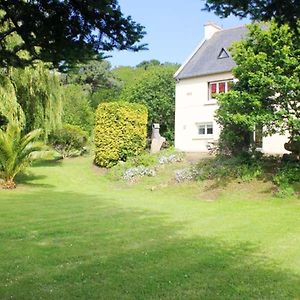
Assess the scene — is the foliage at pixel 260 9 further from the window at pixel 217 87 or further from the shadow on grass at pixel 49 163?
the window at pixel 217 87

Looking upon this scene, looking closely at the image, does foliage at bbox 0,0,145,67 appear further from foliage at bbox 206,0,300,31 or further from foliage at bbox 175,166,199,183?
foliage at bbox 175,166,199,183

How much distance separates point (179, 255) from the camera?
7.62 metres

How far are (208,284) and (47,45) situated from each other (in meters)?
3.76

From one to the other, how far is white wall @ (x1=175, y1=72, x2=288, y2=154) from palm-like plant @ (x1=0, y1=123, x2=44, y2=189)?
41.8ft

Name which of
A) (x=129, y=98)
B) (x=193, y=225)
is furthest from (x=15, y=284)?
(x=129, y=98)

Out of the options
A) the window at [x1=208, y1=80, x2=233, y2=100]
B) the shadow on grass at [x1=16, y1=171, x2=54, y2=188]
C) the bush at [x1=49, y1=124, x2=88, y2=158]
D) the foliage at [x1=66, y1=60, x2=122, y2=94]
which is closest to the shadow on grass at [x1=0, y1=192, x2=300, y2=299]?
the shadow on grass at [x1=16, y1=171, x2=54, y2=188]

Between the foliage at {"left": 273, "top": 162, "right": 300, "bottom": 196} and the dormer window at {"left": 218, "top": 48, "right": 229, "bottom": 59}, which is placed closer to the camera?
the foliage at {"left": 273, "top": 162, "right": 300, "bottom": 196}

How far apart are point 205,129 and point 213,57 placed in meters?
5.25

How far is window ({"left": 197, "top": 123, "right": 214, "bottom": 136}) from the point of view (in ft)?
97.3

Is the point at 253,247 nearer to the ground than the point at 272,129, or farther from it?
nearer to the ground

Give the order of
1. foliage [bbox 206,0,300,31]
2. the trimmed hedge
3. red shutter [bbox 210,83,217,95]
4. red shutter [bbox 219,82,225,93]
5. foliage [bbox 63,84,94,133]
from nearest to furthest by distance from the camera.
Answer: foliage [bbox 206,0,300,31]
the trimmed hedge
red shutter [bbox 219,82,225,93]
red shutter [bbox 210,83,217,95]
foliage [bbox 63,84,94,133]

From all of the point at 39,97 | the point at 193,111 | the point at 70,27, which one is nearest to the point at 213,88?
the point at 193,111

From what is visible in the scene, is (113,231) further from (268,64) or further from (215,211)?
(268,64)

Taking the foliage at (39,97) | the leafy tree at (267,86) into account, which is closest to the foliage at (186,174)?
the leafy tree at (267,86)
